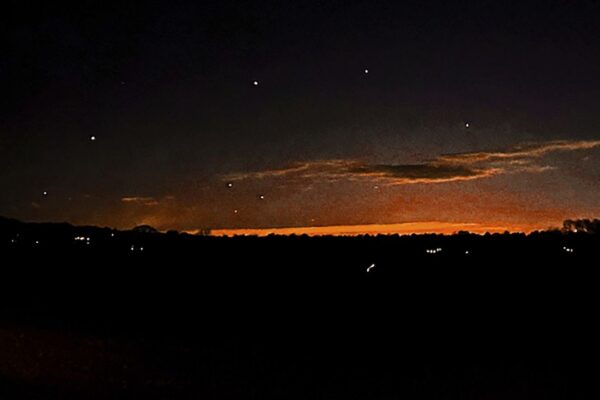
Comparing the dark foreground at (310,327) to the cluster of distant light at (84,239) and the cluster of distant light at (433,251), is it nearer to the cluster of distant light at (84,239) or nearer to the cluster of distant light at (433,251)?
the cluster of distant light at (433,251)

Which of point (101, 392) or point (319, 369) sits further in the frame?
point (319, 369)

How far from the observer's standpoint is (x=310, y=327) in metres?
18.7

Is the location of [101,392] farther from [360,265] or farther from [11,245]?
[11,245]

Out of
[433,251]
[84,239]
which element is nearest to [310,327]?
[433,251]

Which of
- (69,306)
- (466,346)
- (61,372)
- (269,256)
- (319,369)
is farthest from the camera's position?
(269,256)

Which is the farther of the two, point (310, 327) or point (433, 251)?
point (433, 251)

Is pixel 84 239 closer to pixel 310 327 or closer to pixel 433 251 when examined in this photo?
pixel 433 251

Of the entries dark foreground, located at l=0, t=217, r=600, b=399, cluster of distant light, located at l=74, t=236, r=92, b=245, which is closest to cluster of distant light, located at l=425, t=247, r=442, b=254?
dark foreground, located at l=0, t=217, r=600, b=399

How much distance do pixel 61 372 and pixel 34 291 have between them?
18.4 meters

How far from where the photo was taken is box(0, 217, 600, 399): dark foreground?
11.0m

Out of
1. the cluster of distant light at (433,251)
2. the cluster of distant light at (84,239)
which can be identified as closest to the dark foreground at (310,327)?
the cluster of distant light at (433,251)

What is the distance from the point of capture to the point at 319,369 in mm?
12555

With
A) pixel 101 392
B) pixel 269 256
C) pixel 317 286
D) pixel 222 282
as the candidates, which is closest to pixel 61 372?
pixel 101 392

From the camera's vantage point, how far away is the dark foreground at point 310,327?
11.0 metres
